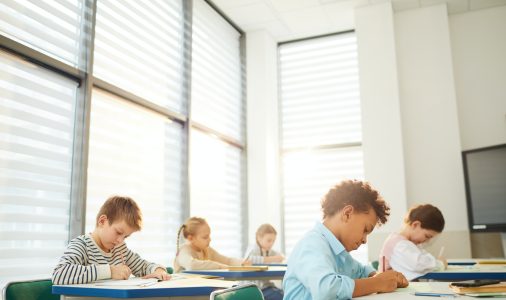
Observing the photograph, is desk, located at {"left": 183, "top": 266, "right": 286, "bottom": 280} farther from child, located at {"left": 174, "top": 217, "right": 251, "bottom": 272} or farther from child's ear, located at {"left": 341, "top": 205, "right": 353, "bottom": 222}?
child's ear, located at {"left": 341, "top": 205, "right": 353, "bottom": 222}

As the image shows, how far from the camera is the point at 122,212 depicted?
7.64 feet

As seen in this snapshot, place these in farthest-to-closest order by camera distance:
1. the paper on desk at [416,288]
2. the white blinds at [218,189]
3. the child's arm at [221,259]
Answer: the white blinds at [218,189] → the child's arm at [221,259] → the paper on desk at [416,288]

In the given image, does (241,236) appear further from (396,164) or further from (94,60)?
(94,60)

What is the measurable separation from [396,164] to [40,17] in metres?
3.68

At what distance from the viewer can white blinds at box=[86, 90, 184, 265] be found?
3.54 m

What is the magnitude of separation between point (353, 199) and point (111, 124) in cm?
252

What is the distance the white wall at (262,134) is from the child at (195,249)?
2.13m

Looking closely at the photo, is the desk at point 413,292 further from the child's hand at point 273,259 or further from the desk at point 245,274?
the child's hand at point 273,259

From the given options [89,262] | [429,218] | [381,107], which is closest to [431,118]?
[381,107]

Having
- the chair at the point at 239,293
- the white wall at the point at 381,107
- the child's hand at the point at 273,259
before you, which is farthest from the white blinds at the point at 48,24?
the white wall at the point at 381,107

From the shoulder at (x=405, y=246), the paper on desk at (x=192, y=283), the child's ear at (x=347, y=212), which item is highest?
the child's ear at (x=347, y=212)

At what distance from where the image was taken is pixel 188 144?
4695mm

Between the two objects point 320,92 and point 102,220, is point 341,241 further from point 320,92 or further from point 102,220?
point 320,92

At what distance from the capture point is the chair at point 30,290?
1891 millimetres
